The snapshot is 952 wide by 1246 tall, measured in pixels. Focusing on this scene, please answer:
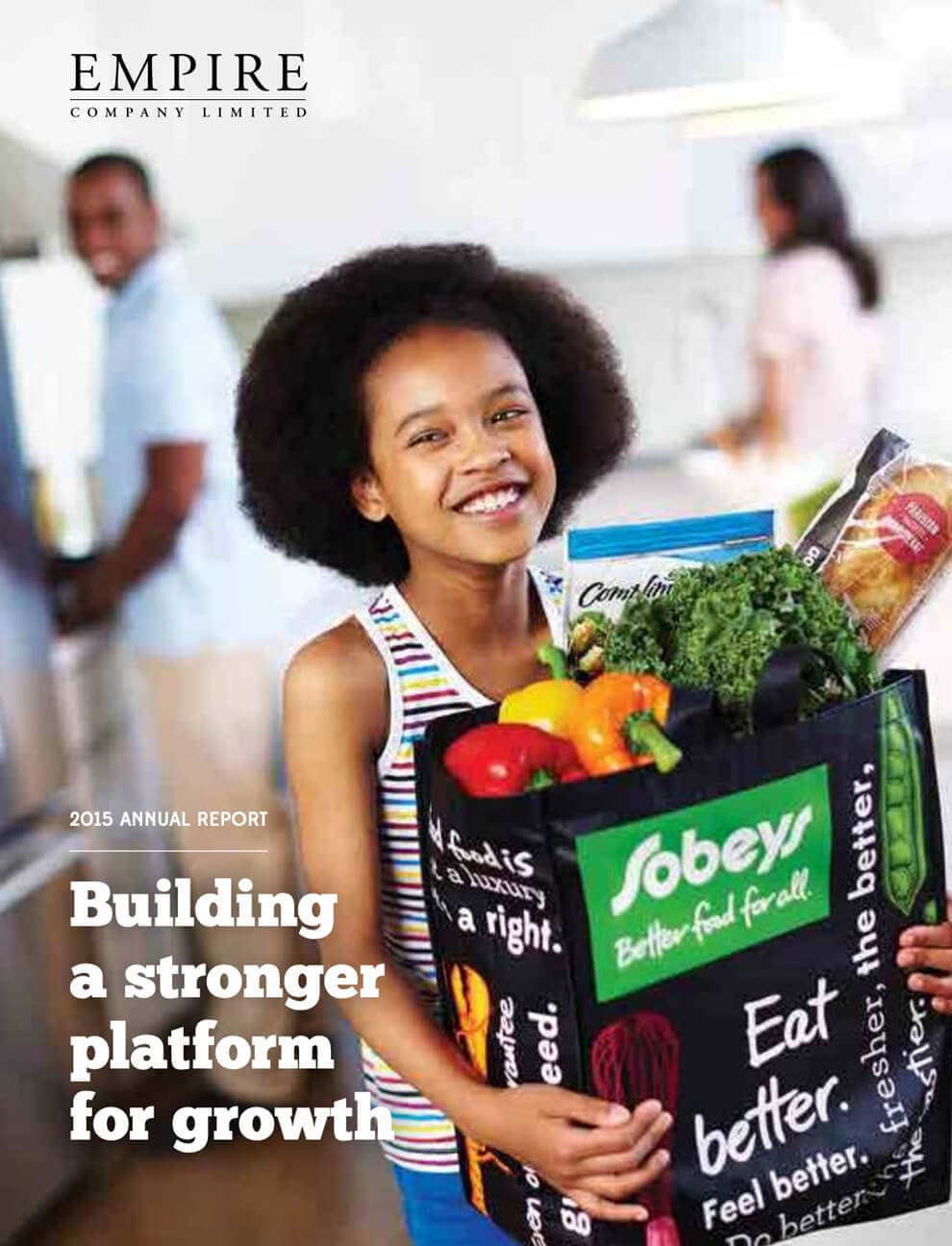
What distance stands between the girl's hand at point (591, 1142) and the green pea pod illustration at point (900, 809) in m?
0.26

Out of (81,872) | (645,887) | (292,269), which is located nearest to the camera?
(645,887)

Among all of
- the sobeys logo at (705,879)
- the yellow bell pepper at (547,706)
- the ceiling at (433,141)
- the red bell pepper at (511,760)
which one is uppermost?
the ceiling at (433,141)

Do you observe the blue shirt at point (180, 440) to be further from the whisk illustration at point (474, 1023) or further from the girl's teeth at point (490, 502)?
the whisk illustration at point (474, 1023)

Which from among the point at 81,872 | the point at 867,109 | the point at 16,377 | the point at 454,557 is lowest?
the point at 81,872

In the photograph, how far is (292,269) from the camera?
1440mm

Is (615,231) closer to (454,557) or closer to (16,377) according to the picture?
(454,557)

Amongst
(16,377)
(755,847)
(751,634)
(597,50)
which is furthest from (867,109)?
(16,377)

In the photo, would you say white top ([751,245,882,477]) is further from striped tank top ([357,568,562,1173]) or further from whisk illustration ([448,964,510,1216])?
whisk illustration ([448,964,510,1216])

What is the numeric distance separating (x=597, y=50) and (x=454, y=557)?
425 millimetres

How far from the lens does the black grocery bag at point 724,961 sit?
1.28m

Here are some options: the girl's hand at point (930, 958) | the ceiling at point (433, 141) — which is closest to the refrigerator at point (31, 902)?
the ceiling at point (433, 141)

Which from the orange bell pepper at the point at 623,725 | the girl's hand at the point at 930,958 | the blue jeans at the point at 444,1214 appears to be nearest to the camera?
the orange bell pepper at the point at 623,725

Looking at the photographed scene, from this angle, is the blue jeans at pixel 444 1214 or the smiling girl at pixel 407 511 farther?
the blue jeans at pixel 444 1214

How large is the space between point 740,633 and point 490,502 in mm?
240
